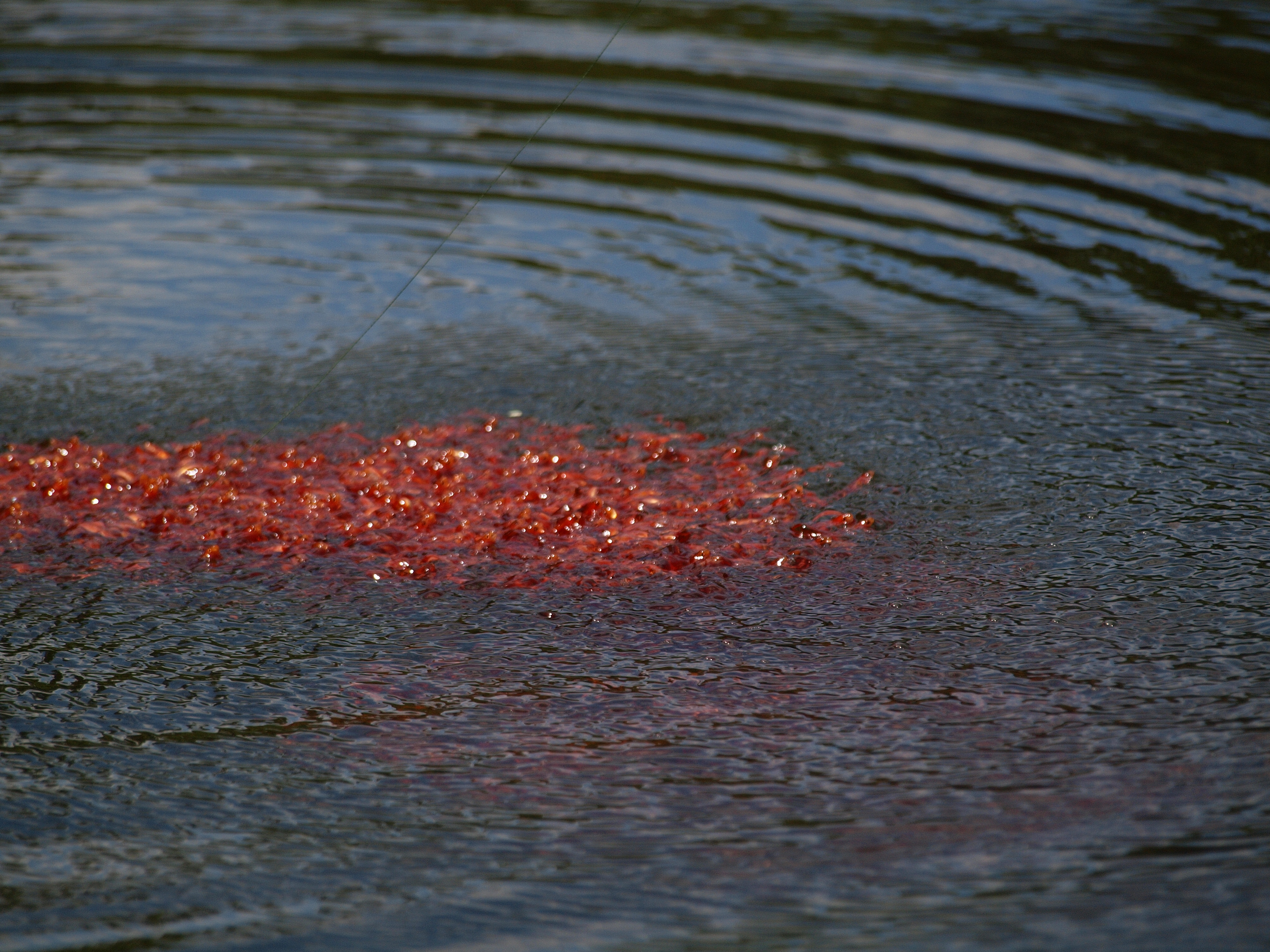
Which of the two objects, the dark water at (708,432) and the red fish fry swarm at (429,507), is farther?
the red fish fry swarm at (429,507)

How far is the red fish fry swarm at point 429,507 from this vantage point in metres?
3.59

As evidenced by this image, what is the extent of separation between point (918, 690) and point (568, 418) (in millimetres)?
1792

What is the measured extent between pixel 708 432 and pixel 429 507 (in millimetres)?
927

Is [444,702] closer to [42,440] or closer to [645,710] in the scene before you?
[645,710]

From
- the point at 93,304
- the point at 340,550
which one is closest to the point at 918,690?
the point at 340,550

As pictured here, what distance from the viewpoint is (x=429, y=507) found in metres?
3.84

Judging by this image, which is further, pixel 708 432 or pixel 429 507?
pixel 708 432

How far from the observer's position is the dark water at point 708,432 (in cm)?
244

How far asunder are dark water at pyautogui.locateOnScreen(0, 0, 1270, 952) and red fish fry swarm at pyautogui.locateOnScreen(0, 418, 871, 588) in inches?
6.0

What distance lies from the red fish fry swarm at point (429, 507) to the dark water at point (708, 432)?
0.15m

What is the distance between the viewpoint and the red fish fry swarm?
3.59 m

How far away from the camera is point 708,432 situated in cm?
429

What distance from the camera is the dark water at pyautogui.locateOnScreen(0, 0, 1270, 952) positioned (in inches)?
96.1

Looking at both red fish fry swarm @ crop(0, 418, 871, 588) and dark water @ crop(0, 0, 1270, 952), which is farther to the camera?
red fish fry swarm @ crop(0, 418, 871, 588)
